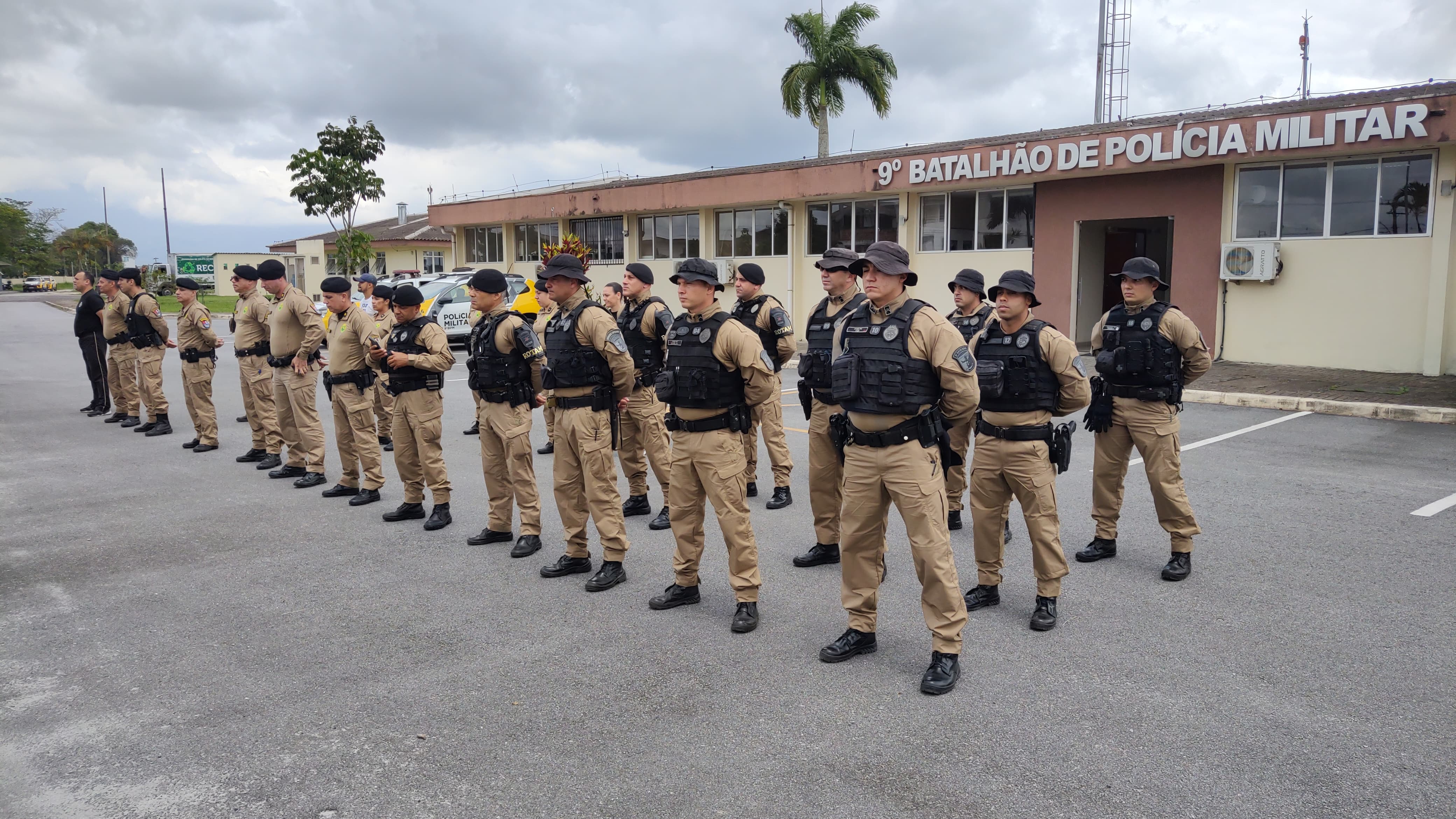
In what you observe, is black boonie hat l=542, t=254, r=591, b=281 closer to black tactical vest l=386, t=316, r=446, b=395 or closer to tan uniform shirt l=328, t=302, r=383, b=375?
black tactical vest l=386, t=316, r=446, b=395

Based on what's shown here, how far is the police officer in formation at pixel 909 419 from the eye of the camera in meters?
4.21

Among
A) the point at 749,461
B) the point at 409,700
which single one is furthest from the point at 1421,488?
the point at 409,700

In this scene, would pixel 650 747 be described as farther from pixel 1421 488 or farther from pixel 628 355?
pixel 1421 488

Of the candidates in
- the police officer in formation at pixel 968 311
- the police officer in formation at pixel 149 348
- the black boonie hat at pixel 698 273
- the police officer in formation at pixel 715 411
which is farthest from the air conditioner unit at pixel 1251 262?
the police officer in formation at pixel 149 348

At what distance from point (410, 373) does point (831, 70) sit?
27.1m

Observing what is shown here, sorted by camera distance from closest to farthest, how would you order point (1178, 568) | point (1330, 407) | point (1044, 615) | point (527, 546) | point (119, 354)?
1. point (1044, 615)
2. point (1178, 568)
3. point (527, 546)
4. point (1330, 407)
5. point (119, 354)

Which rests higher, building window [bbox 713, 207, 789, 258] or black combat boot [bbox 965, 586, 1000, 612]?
building window [bbox 713, 207, 789, 258]

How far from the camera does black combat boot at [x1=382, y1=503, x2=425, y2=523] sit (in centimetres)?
730

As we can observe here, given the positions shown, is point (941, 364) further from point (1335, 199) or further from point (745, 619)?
point (1335, 199)

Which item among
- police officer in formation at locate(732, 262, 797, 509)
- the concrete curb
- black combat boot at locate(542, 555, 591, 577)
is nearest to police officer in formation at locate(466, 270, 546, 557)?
black combat boot at locate(542, 555, 591, 577)

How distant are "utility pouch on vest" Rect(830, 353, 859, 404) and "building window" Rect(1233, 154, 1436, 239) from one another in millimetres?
14612

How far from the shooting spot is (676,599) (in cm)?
528

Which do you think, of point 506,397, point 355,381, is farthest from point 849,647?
point 355,381

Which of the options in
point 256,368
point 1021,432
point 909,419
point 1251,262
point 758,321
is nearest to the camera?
point 909,419
